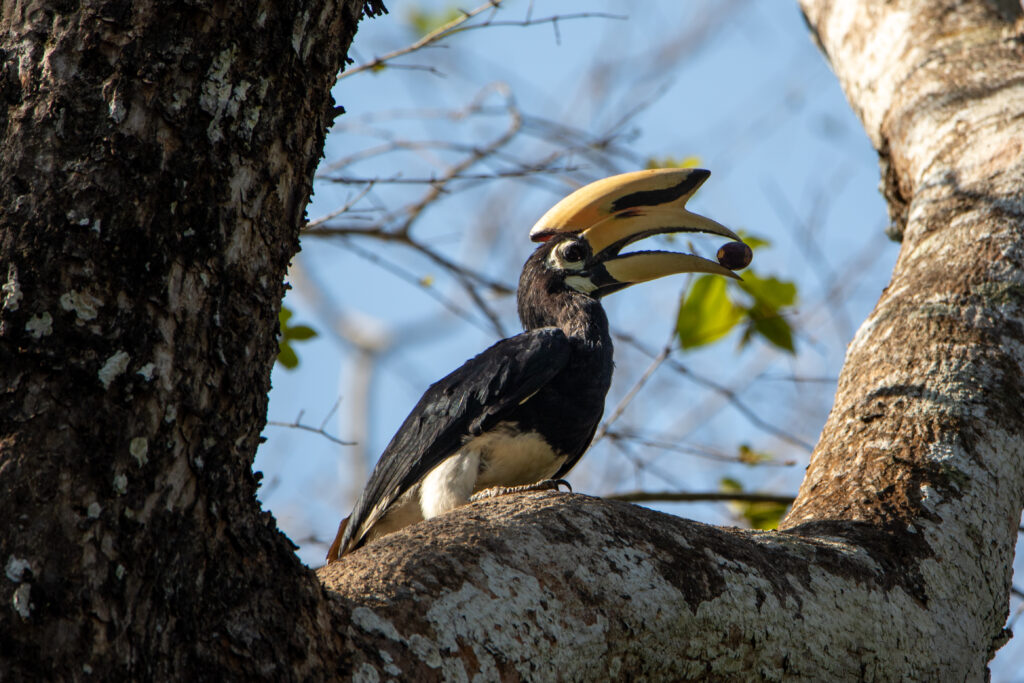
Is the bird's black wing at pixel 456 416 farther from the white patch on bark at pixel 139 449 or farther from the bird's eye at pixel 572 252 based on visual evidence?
the white patch on bark at pixel 139 449


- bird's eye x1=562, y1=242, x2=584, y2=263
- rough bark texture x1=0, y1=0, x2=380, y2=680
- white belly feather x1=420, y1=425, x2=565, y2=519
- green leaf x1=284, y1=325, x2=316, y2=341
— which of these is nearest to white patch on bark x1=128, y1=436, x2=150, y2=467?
rough bark texture x1=0, y1=0, x2=380, y2=680

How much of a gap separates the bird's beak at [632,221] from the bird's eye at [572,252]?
6 centimetres

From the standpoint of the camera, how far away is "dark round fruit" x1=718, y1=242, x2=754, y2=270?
3.91 m

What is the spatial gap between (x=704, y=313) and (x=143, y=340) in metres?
2.95

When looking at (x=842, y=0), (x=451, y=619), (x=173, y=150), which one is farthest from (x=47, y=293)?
(x=842, y=0)

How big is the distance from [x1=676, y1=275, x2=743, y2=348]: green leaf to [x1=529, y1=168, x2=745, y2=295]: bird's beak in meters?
0.09

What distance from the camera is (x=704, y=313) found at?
415 centimetres

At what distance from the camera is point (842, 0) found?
459 cm

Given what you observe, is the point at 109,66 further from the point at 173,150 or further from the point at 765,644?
the point at 765,644

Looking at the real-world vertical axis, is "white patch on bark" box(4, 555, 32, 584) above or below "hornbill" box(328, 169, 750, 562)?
below

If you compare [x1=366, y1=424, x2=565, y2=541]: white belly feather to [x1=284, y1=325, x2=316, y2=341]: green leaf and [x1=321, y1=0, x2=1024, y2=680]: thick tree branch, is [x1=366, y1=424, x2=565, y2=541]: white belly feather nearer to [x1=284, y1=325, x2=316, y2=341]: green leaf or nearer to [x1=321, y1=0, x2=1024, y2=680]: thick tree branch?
[x1=284, y1=325, x2=316, y2=341]: green leaf

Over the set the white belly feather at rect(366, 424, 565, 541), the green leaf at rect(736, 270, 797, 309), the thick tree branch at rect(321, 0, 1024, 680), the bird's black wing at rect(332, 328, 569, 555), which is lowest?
the thick tree branch at rect(321, 0, 1024, 680)

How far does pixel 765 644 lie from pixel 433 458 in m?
1.82

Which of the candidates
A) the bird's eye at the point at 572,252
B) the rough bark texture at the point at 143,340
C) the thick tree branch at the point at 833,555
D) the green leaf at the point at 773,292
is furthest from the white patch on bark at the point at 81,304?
the green leaf at the point at 773,292
